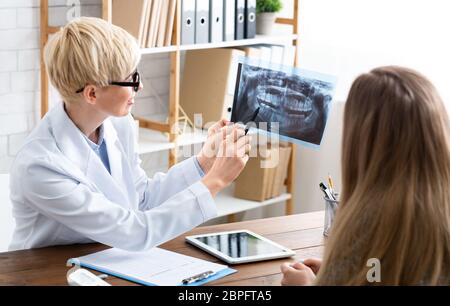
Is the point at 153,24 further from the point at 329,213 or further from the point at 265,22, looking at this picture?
the point at 329,213

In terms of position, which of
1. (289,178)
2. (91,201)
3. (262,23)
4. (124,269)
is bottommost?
(289,178)

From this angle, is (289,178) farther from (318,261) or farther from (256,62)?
(318,261)

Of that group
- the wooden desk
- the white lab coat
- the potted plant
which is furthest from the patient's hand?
the potted plant

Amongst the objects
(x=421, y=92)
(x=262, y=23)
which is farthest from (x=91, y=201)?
(x=262, y=23)

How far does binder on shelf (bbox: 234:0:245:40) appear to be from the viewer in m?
3.80

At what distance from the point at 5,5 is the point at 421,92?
7.52 feet

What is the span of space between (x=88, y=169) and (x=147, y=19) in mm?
1405

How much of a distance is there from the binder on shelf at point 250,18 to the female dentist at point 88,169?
5.61 feet

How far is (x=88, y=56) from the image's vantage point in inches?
82.0

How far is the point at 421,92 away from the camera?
147 cm

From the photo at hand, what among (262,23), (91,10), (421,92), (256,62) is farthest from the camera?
(262,23)

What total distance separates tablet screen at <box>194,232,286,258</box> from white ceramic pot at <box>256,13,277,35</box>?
2.02 m
